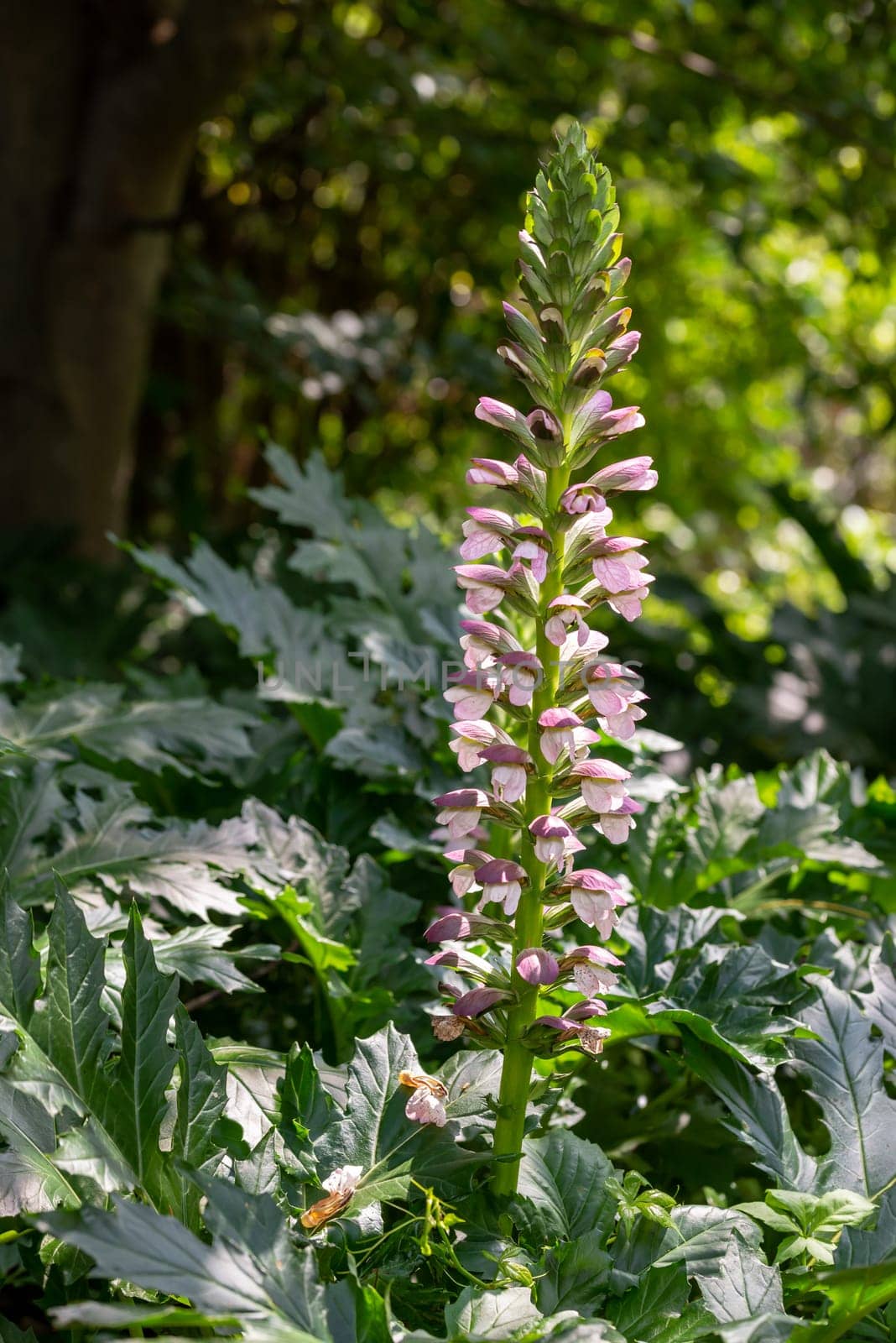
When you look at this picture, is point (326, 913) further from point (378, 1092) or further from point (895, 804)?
point (895, 804)

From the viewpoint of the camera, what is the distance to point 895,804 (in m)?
1.92

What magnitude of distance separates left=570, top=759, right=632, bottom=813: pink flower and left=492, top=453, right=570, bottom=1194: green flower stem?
0.03 metres

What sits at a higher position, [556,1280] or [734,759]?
[734,759]

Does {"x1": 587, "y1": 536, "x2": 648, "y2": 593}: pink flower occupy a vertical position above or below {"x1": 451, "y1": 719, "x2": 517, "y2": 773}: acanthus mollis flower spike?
above

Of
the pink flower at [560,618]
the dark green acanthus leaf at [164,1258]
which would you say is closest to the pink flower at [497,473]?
the pink flower at [560,618]

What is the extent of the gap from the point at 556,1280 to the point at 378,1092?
0.76 ft

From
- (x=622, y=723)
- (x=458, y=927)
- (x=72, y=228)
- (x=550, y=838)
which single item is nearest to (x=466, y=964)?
(x=458, y=927)

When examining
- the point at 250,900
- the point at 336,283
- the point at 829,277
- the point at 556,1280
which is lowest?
the point at 556,1280

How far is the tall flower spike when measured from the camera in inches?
43.0

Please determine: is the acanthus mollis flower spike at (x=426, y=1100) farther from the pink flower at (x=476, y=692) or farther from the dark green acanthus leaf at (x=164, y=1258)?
the pink flower at (x=476, y=692)

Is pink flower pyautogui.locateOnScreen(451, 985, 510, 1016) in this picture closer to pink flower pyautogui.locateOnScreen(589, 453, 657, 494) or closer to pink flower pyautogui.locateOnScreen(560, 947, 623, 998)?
pink flower pyautogui.locateOnScreen(560, 947, 623, 998)

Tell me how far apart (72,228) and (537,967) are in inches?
111

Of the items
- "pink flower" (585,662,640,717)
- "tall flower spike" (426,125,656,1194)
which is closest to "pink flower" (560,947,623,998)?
"tall flower spike" (426,125,656,1194)

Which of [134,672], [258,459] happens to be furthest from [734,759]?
[258,459]
